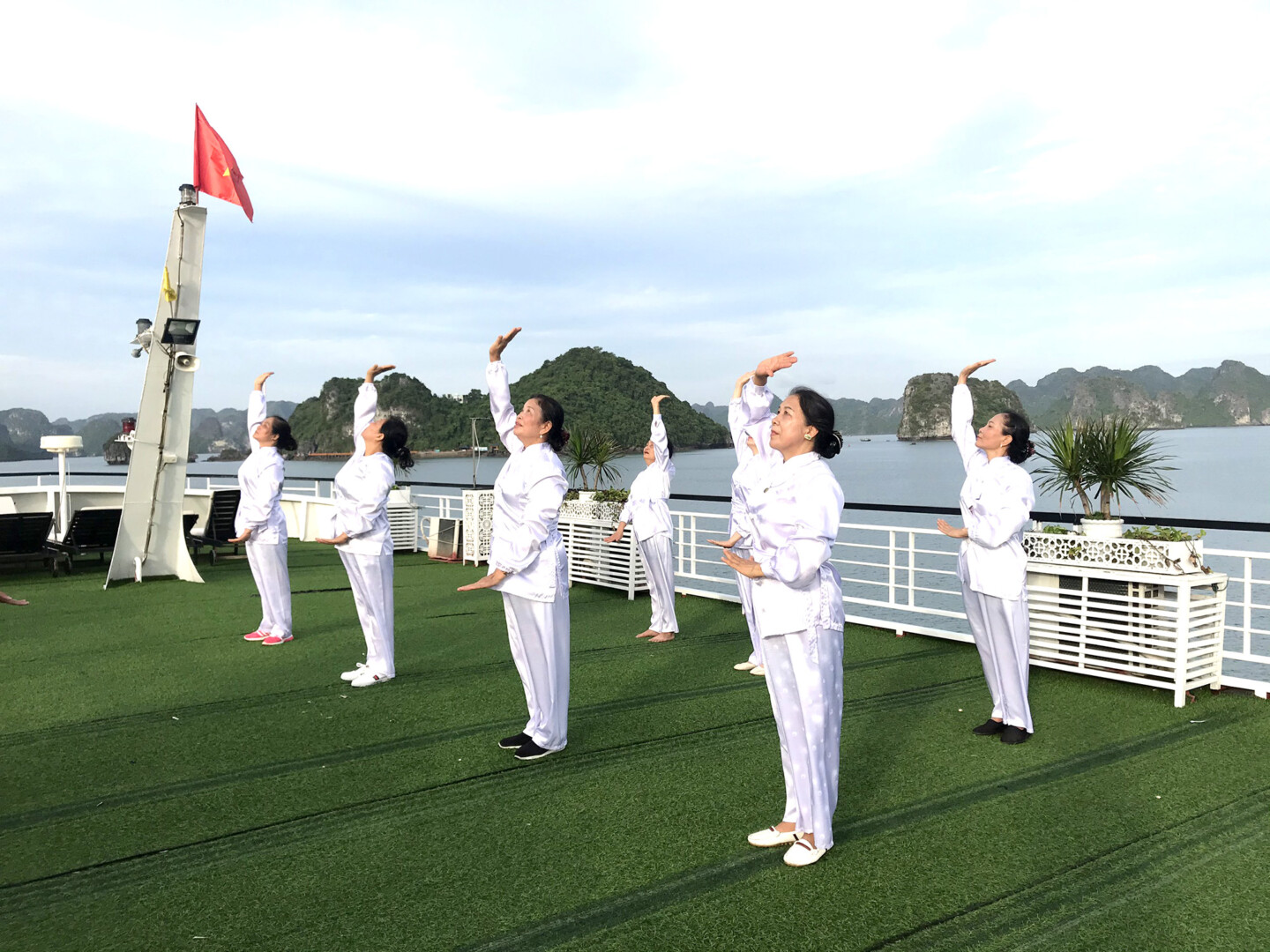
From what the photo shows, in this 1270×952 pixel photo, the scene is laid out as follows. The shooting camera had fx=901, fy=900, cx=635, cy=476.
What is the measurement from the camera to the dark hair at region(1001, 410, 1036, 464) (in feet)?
14.1

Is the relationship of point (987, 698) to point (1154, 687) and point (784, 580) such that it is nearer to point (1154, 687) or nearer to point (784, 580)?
point (1154, 687)

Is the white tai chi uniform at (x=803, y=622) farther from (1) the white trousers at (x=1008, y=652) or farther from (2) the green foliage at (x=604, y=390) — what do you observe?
(2) the green foliage at (x=604, y=390)

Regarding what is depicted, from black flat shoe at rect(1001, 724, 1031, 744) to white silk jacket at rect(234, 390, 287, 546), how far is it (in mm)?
5091

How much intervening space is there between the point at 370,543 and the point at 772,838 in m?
3.37

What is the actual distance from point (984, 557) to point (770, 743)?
1349 mm

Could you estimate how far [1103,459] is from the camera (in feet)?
19.7

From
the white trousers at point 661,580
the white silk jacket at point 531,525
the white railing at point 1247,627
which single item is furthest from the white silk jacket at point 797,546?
the white trousers at point 661,580

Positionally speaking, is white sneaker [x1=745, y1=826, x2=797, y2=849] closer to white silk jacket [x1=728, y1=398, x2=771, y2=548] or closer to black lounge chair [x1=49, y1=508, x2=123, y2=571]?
white silk jacket [x1=728, y1=398, x2=771, y2=548]

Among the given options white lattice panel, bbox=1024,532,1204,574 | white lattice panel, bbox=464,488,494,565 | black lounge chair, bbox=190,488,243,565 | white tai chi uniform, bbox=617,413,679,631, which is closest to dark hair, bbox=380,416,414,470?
white tai chi uniform, bbox=617,413,679,631

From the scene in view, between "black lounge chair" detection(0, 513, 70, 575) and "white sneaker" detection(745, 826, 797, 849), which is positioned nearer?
"white sneaker" detection(745, 826, 797, 849)

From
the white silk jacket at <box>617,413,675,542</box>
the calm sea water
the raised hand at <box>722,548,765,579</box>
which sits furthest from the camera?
the calm sea water

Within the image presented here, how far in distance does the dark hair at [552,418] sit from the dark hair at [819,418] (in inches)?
57.9

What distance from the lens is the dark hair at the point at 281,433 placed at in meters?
6.84

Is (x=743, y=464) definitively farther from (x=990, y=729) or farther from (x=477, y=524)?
(x=477, y=524)
